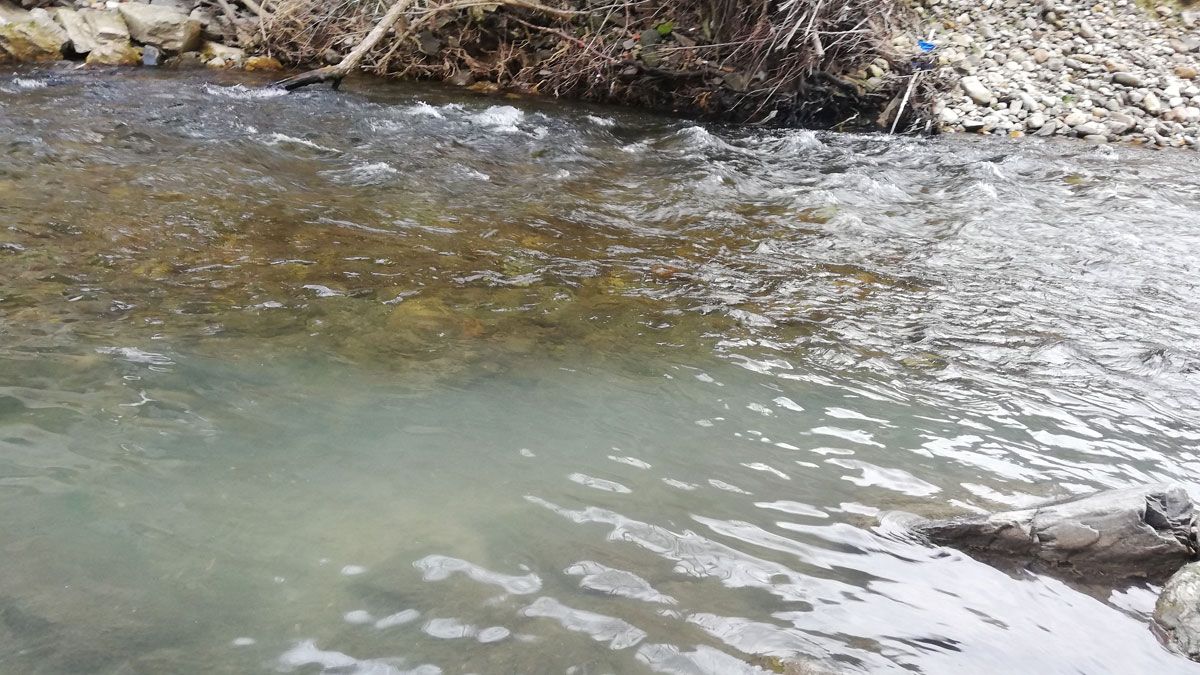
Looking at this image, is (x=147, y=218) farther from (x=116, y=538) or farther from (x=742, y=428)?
(x=742, y=428)

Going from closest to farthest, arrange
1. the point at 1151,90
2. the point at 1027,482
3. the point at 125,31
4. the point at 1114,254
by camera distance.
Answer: the point at 1027,482
the point at 1114,254
the point at 1151,90
the point at 125,31

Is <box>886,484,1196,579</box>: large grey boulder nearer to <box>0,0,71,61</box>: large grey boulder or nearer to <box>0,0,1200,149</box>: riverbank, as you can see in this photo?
<box>0,0,1200,149</box>: riverbank

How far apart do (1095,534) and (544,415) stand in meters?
1.82

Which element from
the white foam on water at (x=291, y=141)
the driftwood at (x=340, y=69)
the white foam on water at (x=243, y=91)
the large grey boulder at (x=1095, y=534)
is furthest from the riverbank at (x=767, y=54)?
the large grey boulder at (x=1095, y=534)

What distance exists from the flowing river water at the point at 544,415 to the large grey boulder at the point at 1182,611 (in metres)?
0.06

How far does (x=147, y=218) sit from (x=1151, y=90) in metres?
11.1

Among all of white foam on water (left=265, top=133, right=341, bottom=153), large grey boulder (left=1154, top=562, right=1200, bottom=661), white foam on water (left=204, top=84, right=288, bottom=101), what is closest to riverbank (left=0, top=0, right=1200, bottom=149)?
white foam on water (left=204, top=84, right=288, bottom=101)

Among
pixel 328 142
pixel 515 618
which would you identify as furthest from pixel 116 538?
pixel 328 142

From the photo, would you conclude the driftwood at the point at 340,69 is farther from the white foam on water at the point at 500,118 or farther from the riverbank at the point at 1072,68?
the riverbank at the point at 1072,68

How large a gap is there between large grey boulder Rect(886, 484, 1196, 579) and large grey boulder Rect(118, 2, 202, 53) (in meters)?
11.6

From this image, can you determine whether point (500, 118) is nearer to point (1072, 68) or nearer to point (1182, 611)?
point (1072, 68)

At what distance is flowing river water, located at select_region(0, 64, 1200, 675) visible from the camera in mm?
1991

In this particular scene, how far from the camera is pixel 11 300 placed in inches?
137

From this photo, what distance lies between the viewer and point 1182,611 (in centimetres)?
213
